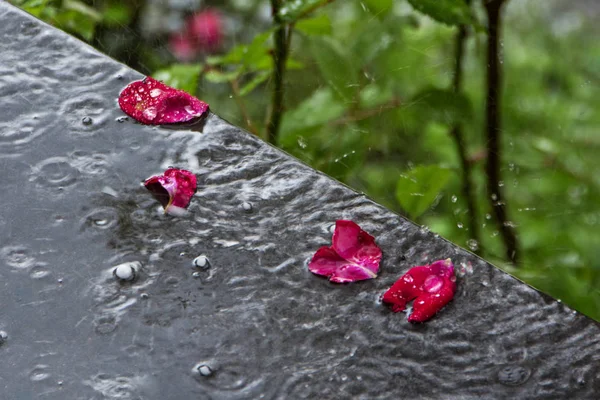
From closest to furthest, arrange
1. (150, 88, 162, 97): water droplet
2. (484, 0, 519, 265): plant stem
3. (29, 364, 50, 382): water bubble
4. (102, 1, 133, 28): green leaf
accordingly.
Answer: (29, 364, 50, 382): water bubble, (150, 88, 162, 97): water droplet, (484, 0, 519, 265): plant stem, (102, 1, 133, 28): green leaf

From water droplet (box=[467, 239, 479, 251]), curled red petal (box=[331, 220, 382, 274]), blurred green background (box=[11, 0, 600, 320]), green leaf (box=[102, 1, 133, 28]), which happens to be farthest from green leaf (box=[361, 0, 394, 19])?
green leaf (box=[102, 1, 133, 28])

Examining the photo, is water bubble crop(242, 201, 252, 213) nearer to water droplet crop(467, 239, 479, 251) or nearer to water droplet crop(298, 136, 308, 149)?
water droplet crop(298, 136, 308, 149)

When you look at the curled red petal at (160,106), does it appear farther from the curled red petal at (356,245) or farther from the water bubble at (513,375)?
the water bubble at (513,375)

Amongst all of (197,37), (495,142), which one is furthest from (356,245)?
(197,37)

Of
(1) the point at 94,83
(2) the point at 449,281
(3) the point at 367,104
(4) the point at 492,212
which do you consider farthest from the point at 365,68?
(2) the point at 449,281

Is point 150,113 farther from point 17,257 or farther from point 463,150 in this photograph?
point 463,150

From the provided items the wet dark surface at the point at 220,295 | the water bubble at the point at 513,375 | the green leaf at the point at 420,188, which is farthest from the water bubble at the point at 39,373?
the green leaf at the point at 420,188
